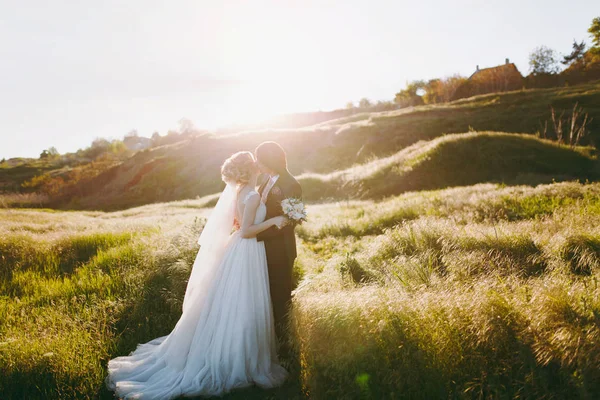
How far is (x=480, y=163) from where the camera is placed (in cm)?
1942

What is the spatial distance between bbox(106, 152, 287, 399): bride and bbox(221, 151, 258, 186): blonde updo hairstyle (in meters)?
0.01

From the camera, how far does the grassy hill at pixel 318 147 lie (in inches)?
1339

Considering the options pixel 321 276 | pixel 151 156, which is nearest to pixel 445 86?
pixel 151 156

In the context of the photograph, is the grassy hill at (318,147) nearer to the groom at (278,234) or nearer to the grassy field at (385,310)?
the grassy field at (385,310)

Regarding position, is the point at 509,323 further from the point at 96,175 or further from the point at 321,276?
the point at 96,175

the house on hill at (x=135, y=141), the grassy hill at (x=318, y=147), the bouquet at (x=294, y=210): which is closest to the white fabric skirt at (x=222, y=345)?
the bouquet at (x=294, y=210)

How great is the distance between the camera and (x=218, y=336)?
175 inches

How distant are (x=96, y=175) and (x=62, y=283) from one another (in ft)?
149

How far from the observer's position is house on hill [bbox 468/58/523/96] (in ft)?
216

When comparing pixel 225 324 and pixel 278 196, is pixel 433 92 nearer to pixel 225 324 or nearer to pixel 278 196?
pixel 278 196

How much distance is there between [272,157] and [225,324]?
225 cm

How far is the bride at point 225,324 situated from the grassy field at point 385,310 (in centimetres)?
31

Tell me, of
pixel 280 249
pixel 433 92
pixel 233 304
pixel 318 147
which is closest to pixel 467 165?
pixel 280 249

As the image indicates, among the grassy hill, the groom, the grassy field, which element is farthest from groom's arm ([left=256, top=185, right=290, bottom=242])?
the grassy hill
